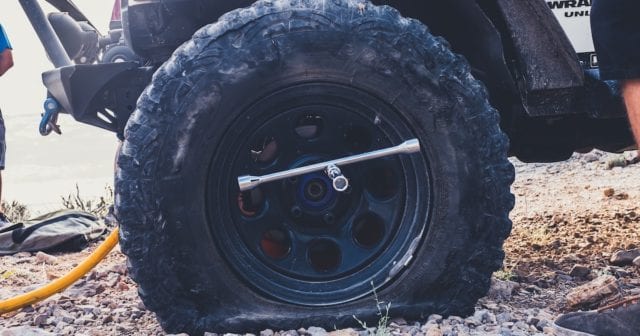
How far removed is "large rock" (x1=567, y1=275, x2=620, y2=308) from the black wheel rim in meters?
0.74

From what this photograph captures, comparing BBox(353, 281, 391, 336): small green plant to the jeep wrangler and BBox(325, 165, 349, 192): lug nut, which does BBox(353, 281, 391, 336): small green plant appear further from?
BBox(325, 165, 349, 192): lug nut

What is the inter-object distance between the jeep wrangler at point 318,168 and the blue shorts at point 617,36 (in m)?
0.14

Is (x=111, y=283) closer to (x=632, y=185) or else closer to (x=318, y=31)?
(x=318, y=31)

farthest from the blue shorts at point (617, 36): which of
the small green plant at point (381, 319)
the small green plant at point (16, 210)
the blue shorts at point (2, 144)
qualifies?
the small green plant at point (16, 210)

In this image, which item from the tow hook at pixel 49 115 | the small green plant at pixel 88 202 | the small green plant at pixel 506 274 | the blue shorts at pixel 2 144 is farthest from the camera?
the small green plant at pixel 88 202

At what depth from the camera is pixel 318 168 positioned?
254cm

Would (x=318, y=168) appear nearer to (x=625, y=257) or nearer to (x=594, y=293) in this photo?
(x=594, y=293)

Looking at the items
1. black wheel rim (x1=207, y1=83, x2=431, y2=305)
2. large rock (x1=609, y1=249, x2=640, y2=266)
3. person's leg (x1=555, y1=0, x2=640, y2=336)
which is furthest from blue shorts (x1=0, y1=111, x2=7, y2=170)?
person's leg (x1=555, y1=0, x2=640, y2=336)

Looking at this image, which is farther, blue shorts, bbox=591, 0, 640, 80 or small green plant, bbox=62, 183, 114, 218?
small green plant, bbox=62, 183, 114, 218

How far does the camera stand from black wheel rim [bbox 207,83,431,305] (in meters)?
2.54

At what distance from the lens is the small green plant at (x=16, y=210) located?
284 inches

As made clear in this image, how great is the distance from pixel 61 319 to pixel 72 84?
98 cm

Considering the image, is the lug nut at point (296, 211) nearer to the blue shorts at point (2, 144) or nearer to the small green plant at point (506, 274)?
the small green plant at point (506, 274)

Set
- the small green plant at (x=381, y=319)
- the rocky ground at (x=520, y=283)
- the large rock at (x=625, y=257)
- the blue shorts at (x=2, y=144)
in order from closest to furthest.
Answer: the small green plant at (x=381, y=319) → the rocky ground at (x=520, y=283) → the large rock at (x=625, y=257) → the blue shorts at (x=2, y=144)
